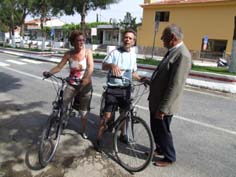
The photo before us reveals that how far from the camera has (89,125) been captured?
5117 mm

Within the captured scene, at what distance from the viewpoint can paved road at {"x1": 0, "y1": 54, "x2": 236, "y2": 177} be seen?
353 centimetres

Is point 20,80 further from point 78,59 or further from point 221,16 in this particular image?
point 221,16

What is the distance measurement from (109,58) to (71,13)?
19.4m

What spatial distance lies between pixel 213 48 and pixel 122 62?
2606 cm

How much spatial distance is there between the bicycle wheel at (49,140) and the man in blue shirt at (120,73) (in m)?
0.73

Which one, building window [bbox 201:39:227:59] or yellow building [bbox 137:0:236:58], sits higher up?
yellow building [bbox 137:0:236:58]

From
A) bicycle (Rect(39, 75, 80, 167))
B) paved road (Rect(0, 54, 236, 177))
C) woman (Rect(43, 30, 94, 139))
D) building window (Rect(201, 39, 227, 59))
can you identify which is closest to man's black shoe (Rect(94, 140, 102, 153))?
paved road (Rect(0, 54, 236, 177))

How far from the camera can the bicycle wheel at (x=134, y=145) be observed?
138 inches

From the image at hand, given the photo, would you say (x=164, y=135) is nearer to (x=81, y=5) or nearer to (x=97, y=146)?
(x=97, y=146)

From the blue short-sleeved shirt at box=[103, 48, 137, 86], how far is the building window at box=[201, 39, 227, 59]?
23.8 m

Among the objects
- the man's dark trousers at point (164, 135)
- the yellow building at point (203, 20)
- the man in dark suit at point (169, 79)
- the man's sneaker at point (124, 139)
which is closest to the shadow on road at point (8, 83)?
the man's sneaker at point (124, 139)

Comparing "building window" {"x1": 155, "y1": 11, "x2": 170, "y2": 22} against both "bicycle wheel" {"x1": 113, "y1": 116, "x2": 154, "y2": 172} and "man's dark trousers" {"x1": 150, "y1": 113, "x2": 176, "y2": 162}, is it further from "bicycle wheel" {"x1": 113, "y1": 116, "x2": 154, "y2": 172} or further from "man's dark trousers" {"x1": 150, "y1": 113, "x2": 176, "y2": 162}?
"man's dark trousers" {"x1": 150, "y1": 113, "x2": 176, "y2": 162}

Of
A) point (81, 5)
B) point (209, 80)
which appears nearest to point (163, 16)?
point (81, 5)

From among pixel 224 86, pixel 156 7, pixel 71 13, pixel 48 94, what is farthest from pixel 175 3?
pixel 48 94
